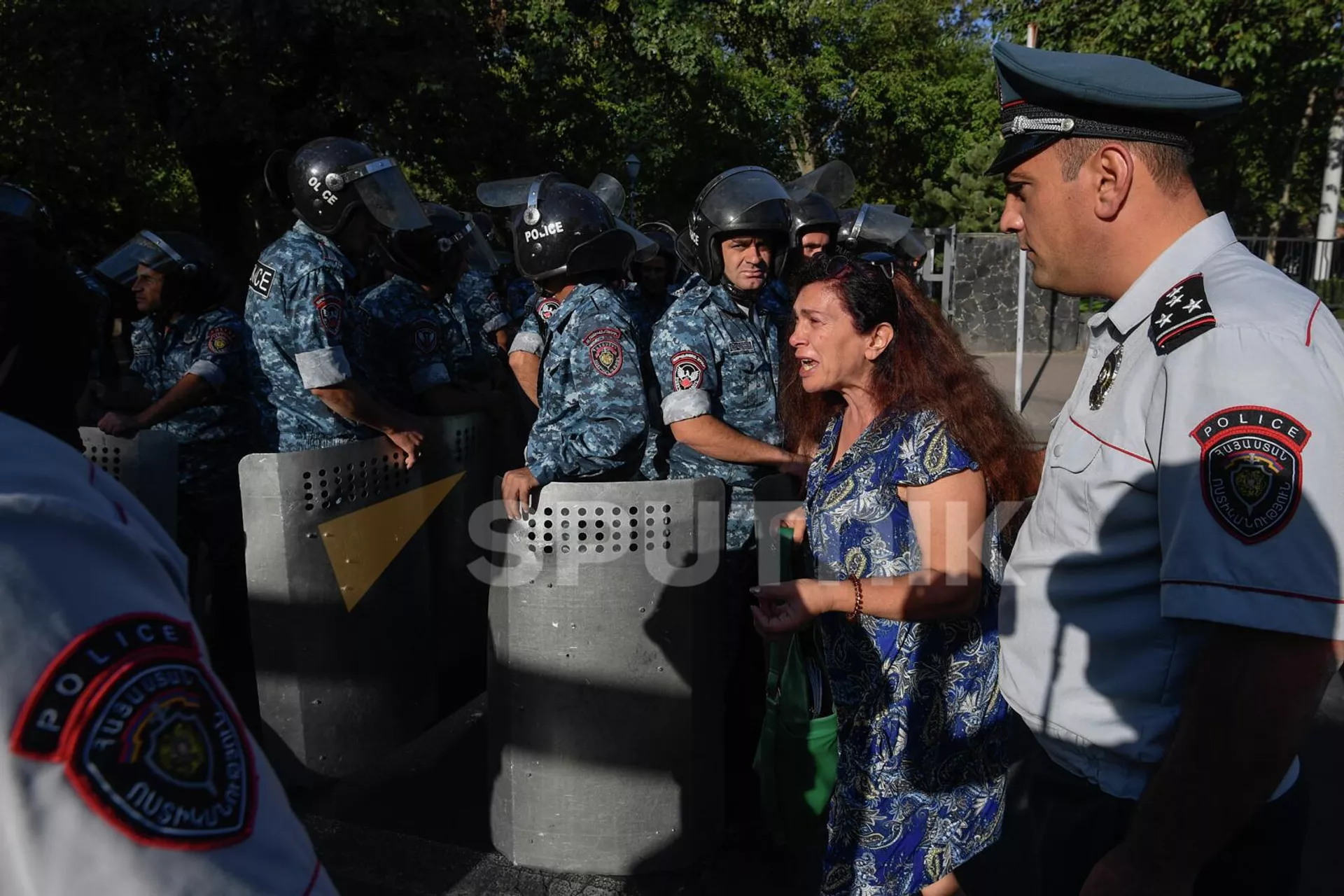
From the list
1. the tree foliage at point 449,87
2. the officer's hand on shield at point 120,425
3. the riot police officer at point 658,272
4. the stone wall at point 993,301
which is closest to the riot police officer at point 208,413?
the officer's hand on shield at point 120,425

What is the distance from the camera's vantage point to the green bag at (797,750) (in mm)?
2736

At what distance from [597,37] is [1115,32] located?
8.34 meters

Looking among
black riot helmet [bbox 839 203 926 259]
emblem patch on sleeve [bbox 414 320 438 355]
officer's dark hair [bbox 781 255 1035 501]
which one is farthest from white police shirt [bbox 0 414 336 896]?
black riot helmet [bbox 839 203 926 259]

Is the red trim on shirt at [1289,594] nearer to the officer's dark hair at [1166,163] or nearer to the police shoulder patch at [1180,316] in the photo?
the police shoulder patch at [1180,316]

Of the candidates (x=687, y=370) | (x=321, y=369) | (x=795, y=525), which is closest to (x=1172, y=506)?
(x=795, y=525)

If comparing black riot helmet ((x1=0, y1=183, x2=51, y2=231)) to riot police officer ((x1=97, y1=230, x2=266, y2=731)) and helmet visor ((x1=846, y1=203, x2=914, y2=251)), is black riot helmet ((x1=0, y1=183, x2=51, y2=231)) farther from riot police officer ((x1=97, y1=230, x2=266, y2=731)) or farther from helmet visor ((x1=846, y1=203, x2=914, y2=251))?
helmet visor ((x1=846, y1=203, x2=914, y2=251))

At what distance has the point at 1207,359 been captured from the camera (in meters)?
1.33

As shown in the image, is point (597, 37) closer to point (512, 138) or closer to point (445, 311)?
point (512, 138)

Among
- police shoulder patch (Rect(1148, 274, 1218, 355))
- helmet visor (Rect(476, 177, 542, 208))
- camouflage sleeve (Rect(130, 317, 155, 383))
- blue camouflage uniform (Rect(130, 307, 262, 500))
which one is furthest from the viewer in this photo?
helmet visor (Rect(476, 177, 542, 208))

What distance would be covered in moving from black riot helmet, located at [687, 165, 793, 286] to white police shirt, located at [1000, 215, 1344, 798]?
7.80ft

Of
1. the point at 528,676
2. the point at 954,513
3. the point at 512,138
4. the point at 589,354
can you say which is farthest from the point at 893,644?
the point at 512,138

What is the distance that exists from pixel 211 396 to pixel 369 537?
4.62ft

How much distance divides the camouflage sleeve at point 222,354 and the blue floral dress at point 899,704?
9.87ft

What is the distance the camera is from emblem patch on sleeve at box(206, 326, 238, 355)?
4594mm
